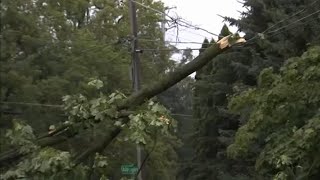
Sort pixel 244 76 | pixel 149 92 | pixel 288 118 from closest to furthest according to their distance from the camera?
1. pixel 149 92
2. pixel 288 118
3. pixel 244 76

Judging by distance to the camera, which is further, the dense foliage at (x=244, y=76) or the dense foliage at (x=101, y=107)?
the dense foliage at (x=244, y=76)

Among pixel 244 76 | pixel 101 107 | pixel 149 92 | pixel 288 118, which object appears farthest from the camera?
pixel 244 76

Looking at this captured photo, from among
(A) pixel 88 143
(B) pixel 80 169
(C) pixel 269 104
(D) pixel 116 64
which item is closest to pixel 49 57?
(A) pixel 88 143

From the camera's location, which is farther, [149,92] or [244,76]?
[244,76]

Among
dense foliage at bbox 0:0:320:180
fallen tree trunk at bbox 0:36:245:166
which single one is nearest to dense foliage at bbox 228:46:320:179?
dense foliage at bbox 0:0:320:180

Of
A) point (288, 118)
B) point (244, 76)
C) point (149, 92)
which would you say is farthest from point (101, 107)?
point (244, 76)

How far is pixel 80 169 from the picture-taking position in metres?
5.23

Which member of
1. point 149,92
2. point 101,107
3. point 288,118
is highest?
point 149,92

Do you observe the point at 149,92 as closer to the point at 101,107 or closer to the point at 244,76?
the point at 101,107

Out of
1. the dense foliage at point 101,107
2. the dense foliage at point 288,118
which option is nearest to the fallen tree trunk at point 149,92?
the dense foliage at point 101,107

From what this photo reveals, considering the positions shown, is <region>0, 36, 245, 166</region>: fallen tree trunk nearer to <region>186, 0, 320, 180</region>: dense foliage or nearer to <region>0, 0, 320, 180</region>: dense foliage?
<region>0, 0, 320, 180</region>: dense foliage

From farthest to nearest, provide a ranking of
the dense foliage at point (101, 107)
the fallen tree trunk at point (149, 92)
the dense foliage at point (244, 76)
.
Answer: the dense foliage at point (244, 76) < the fallen tree trunk at point (149, 92) < the dense foliage at point (101, 107)

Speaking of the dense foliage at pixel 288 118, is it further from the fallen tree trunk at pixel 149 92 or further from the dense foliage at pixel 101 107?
the fallen tree trunk at pixel 149 92

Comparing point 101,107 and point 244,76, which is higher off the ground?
point 244,76
